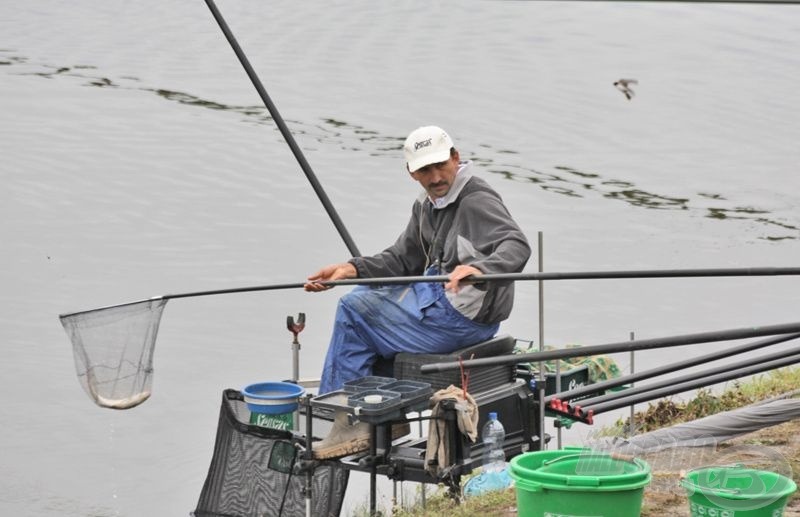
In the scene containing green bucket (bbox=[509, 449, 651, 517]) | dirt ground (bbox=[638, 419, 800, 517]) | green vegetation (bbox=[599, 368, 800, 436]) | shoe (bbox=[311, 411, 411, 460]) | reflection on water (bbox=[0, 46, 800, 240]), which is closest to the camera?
green bucket (bbox=[509, 449, 651, 517])

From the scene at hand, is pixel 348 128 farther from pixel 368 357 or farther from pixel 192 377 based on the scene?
pixel 368 357

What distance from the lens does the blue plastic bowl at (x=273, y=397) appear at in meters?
4.91

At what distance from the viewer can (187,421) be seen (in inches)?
273

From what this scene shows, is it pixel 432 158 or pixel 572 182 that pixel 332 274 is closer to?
pixel 432 158

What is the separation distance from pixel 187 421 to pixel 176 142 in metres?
4.10

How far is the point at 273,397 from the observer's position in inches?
194

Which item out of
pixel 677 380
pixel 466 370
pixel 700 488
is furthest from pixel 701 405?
pixel 700 488

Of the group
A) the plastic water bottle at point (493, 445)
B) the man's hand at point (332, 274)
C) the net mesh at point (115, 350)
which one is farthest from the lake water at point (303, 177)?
the plastic water bottle at point (493, 445)

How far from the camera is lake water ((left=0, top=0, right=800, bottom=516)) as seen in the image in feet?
23.7

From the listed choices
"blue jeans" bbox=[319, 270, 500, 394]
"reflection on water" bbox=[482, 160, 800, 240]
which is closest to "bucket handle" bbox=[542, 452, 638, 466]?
"blue jeans" bbox=[319, 270, 500, 394]

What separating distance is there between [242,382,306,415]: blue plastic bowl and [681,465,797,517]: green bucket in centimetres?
150

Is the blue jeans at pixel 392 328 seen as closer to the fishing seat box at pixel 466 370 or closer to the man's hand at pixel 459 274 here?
the fishing seat box at pixel 466 370

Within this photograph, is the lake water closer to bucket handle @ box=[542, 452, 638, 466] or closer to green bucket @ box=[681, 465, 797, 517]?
bucket handle @ box=[542, 452, 638, 466]

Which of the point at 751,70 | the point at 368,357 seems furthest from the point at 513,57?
the point at 368,357
